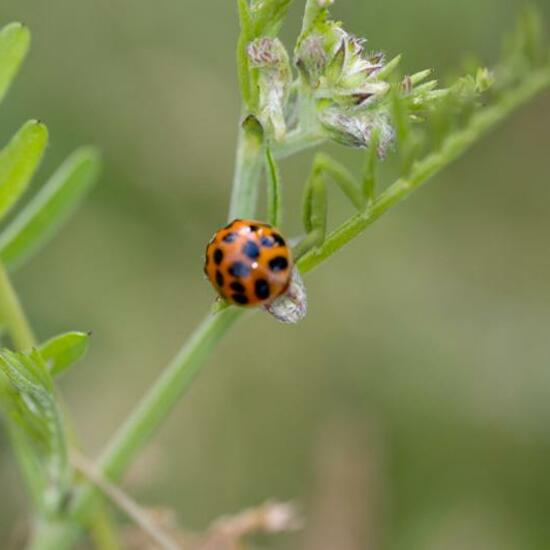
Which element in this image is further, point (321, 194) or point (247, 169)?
point (247, 169)

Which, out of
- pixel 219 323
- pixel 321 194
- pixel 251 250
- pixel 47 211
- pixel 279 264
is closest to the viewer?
pixel 321 194

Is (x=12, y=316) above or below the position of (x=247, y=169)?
below

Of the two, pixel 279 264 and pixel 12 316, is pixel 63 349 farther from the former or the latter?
pixel 279 264

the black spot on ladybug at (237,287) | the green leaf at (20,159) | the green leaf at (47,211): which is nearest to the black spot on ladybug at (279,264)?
the black spot on ladybug at (237,287)

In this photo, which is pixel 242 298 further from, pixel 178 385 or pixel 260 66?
pixel 260 66

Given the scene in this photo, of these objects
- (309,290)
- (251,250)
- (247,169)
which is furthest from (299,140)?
(309,290)

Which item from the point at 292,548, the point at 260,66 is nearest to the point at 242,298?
the point at 260,66

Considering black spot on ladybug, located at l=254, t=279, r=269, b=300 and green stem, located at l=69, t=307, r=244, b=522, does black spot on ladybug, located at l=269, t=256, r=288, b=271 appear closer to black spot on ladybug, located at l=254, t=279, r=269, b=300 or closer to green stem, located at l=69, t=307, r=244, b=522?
black spot on ladybug, located at l=254, t=279, r=269, b=300

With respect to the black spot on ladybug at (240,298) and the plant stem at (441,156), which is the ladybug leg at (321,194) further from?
the black spot on ladybug at (240,298)
